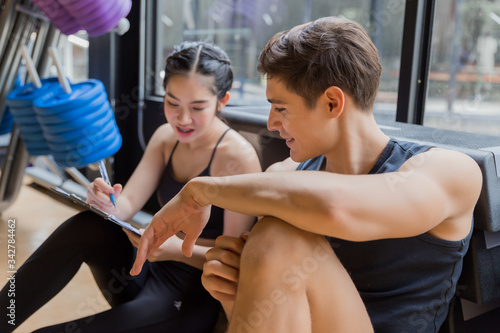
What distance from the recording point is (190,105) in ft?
5.07

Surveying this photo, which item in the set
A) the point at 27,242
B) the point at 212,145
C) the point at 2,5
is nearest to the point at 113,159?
the point at 27,242

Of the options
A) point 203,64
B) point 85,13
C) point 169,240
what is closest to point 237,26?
point 85,13

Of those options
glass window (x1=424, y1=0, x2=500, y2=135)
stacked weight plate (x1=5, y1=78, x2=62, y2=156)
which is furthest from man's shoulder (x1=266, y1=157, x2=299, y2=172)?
stacked weight plate (x1=5, y1=78, x2=62, y2=156)

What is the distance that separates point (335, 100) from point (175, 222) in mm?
392

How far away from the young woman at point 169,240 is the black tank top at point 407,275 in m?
0.45

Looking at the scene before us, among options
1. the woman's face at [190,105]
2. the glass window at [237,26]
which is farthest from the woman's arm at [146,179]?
Result: the glass window at [237,26]

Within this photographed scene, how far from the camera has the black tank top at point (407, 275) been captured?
3.31ft

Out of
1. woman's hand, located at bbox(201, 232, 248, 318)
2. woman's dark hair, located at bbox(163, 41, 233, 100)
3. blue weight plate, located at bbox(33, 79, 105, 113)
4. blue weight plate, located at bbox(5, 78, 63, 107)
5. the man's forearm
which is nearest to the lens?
the man's forearm

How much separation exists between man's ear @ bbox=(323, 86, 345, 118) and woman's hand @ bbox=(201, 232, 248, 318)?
30 cm

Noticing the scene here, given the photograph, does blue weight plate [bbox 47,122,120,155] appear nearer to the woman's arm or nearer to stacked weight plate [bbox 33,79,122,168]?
stacked weight plate [bbox 33,79,122,168]

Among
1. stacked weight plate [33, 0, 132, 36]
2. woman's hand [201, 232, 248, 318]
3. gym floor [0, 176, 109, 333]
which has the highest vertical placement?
stacked weight plate [33, 0, 132, 36]

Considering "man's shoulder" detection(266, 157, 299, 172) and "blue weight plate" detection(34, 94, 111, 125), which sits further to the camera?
"blue weight plate" detection(34, 94, 111, 125)

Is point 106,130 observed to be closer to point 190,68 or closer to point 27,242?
point 27,242

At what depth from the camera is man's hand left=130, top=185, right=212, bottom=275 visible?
3.22ft
